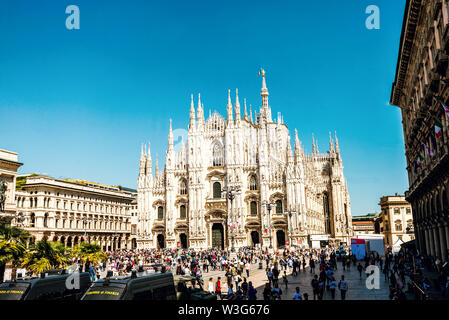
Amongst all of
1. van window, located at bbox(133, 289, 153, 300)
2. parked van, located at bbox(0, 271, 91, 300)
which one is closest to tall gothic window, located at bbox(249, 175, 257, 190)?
parked van, located at bbox(0, 271, 91, 300)

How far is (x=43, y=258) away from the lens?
21.0 metres

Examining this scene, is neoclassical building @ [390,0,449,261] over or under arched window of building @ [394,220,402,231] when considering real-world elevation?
over

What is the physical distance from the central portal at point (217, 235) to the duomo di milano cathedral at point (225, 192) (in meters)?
0.16

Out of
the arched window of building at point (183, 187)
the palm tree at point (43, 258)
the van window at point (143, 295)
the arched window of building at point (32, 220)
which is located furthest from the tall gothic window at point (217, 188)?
the van window at point (143, 295)

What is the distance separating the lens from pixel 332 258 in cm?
3133

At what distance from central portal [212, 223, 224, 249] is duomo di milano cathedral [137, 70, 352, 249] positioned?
158 millimetres

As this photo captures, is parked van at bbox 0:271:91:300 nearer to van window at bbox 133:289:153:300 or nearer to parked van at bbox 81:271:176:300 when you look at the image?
parked van at bbox 81:271:176:300

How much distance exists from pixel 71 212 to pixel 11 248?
45.7 m

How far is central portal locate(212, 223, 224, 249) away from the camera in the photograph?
61750 mm

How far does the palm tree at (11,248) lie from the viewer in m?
20.2
